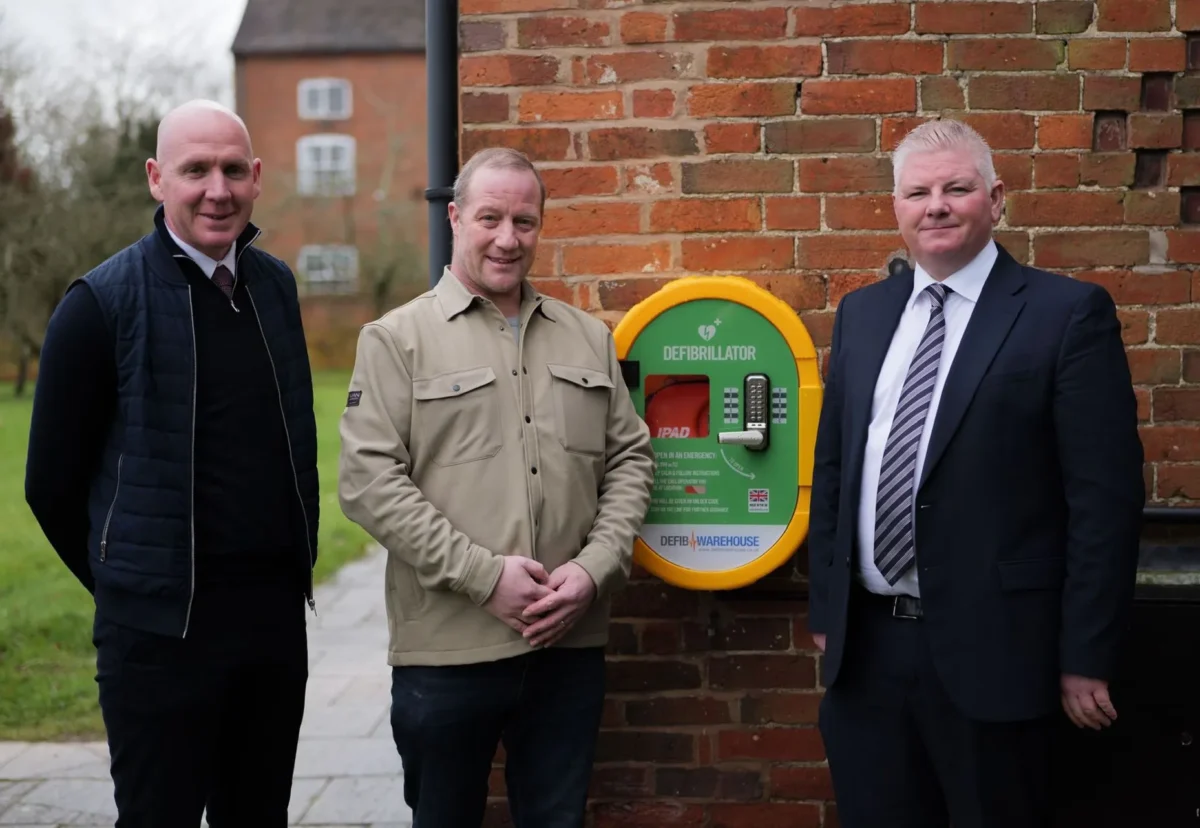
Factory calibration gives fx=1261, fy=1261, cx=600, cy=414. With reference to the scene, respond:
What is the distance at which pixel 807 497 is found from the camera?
131 inches

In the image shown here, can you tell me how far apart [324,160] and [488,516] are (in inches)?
1531

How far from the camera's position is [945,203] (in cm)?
267

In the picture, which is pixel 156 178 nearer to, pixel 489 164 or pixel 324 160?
pixel 489 164

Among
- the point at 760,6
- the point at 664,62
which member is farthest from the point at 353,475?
the point at 760,6

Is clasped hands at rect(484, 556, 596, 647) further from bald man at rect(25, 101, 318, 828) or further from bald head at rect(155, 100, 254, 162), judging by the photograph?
bald head at rect(155, 100, 254, 162)

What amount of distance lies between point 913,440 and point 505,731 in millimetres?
1139

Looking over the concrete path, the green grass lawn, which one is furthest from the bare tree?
the concrete path

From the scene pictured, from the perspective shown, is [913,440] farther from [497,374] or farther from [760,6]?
[760,6]

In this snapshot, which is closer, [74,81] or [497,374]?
[497,374]

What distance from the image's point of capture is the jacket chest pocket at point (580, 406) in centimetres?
285

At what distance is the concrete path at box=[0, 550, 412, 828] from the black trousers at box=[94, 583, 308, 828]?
5.45ft

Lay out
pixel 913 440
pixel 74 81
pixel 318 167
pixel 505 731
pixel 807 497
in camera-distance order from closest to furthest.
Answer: pixel 913 440, pixel 505 731, pixel 807 497, pixel 74 81, pixel 318 167

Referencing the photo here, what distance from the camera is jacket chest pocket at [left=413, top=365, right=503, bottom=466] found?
2766 mm

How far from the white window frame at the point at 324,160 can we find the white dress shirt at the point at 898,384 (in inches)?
1422
